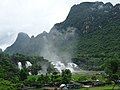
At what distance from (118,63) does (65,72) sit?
→ 616 inches

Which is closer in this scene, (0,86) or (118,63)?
(0,86)

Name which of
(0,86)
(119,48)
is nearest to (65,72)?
(0,86)

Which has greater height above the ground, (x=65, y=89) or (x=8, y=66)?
(x=8, y=66)

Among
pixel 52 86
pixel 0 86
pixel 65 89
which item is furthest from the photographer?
pixel 52 86

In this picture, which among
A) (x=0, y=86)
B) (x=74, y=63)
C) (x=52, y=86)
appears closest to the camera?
(x=0, y=86)

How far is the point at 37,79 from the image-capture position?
91.9 metres

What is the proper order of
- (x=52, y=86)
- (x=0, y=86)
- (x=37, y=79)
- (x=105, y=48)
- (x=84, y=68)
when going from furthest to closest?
(x=105, y=48) < (x=84, y=68) < (x=37, y=79) < (x=52, y=86) < (x=0, y=86)

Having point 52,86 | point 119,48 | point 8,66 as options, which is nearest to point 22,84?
point 52,86

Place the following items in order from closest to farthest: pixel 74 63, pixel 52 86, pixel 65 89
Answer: pixel 65 89
pixel 52 86
pixel 74 63

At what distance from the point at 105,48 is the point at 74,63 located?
2838 centimetres

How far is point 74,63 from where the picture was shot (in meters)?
159

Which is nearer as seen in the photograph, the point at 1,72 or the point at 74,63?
the point at 1,72

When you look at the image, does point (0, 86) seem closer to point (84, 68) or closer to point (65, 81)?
point (65, 81)

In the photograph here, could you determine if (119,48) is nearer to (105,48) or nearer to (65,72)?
(105,48)
